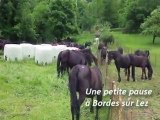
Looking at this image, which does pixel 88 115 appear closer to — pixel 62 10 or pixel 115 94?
pixel 115 94

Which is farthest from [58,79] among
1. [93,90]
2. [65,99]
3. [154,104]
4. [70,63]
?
[93,90]

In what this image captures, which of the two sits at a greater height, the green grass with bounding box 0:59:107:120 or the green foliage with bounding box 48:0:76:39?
the green foliage with bounding box 48:0:76:39

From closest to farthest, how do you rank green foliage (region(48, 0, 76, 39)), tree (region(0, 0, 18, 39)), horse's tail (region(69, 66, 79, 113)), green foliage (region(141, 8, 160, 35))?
horse's tail (region(69, 66, 79, 113))
tree (region(0, 0, 18, 39))
green foliage (region(48, 0, 76, 39))
green foliage (region(141, 8, 160, 35))

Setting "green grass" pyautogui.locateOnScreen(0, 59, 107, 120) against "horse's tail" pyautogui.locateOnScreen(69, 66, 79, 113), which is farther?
"green grass" pyautogui.locateOnScreen(0, 59, 107, 120)

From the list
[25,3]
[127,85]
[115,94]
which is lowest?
[127,85]

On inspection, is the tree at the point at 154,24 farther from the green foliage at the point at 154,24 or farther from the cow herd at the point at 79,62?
the cow herd at the point at 79,62

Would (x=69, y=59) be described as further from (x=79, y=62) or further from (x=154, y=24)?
(x=154, y=24)

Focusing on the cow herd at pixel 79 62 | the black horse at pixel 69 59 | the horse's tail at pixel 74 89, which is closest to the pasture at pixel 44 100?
the black horse at pixel 69 59

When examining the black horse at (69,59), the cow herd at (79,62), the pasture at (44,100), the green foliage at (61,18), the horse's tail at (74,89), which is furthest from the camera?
the green foliage at (61,18)

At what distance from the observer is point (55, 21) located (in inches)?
1877

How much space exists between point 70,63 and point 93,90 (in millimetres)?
7370

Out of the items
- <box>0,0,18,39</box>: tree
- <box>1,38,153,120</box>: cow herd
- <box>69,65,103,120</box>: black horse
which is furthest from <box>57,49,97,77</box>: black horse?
<box>0,0,18,39</box>: tree

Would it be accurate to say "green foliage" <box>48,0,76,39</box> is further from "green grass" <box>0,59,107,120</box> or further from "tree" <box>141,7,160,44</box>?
"green grass" <box>0,59,107,120</box>

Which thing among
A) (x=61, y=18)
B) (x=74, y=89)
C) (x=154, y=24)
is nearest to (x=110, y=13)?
(x=154, y=24)
